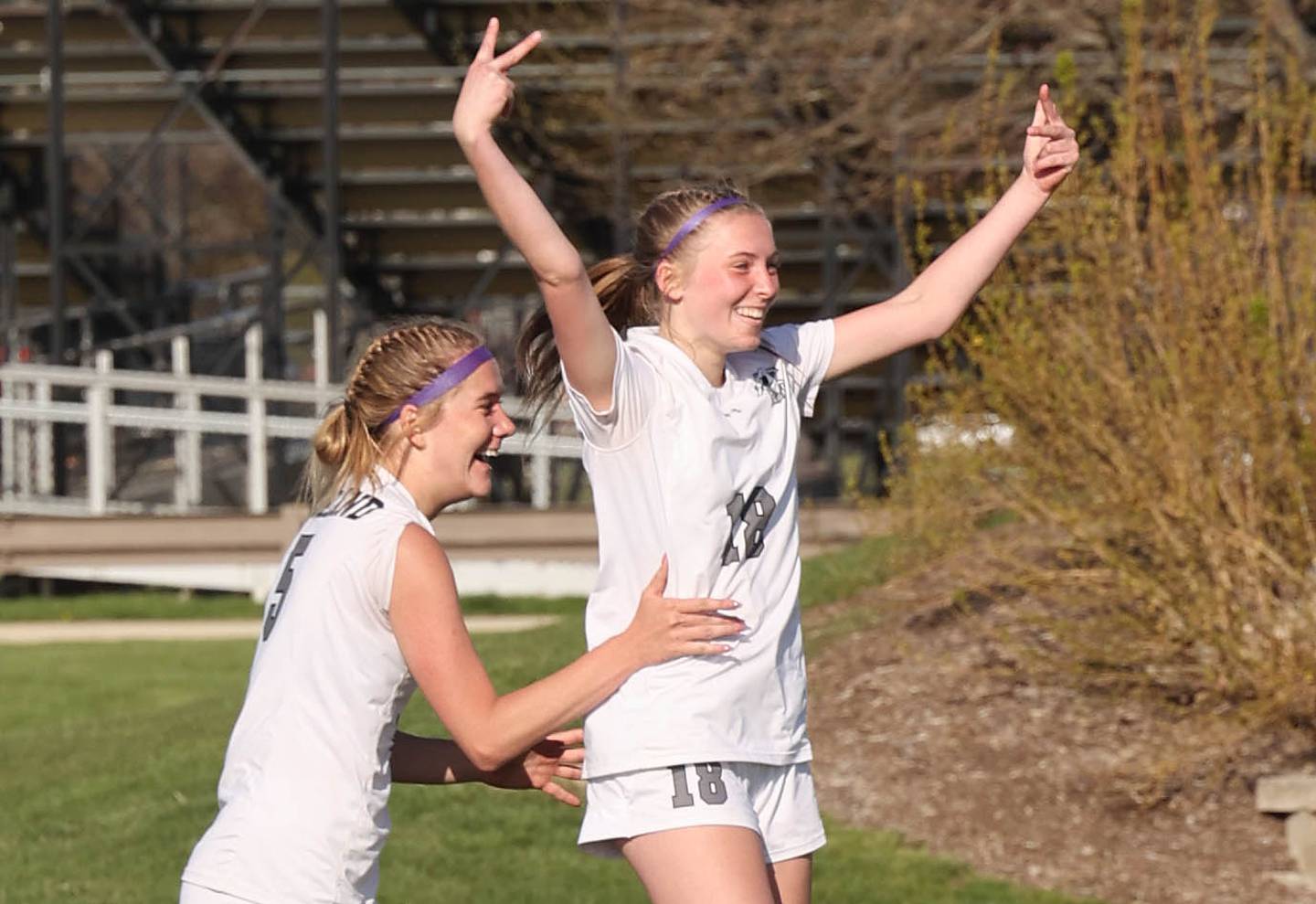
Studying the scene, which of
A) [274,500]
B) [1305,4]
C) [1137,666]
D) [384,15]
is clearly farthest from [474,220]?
[1137,666]

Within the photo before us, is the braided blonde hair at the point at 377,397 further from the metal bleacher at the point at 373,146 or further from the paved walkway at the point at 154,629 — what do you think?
the metal bleacher at the point at 373,146

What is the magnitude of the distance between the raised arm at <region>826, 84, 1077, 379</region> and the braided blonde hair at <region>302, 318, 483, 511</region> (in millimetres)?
921

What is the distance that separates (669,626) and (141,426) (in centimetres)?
1322

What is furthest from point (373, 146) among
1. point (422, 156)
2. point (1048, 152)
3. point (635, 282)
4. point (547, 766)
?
point (547, 766)

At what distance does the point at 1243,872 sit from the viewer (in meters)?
7.31

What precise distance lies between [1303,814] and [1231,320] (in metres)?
1.74

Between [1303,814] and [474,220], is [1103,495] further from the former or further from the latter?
[474,220]

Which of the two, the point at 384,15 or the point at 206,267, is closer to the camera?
the point at 384,15

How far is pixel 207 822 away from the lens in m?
7.87

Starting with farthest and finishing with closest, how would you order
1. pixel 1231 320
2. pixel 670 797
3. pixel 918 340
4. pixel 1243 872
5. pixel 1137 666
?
pixel 1137 666 < pixel 1231 320 < pixel 1243 872 < pixel 918 340 < pixel 670 797

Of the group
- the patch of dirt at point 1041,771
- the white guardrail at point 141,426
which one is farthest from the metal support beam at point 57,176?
the patch of dirt at point 1041,771

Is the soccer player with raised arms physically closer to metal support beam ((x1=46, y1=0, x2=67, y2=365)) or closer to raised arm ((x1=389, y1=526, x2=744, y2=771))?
raised arm ((x1=389, y1=526, x2=744, y2=771))

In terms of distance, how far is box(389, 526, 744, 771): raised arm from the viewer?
3453 mm

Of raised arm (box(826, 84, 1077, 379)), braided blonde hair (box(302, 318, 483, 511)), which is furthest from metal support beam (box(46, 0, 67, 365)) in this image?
braided blonde hair (box(302, 318, 483, 511))
